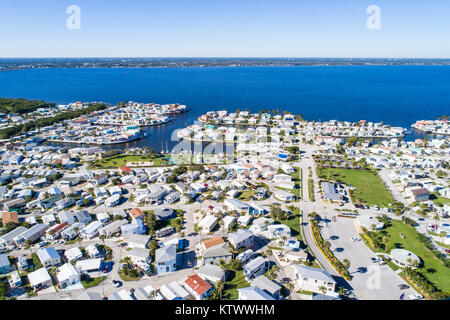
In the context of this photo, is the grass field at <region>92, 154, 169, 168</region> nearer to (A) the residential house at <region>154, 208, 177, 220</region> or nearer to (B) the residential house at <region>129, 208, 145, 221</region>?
(B) the residential house at <region>129, 208, 145, 221</region>

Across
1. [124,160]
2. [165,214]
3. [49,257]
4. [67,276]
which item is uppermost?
[124,160]

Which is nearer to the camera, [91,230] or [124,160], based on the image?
[91,230]

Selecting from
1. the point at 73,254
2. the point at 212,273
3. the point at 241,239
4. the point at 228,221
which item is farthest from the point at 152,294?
the point at 228,221

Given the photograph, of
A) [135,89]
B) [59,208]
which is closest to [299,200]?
[59,208]

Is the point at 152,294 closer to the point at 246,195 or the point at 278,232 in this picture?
the point at 278,232

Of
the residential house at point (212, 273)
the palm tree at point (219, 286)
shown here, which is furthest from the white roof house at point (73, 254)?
the palm tree at point (219, 286)

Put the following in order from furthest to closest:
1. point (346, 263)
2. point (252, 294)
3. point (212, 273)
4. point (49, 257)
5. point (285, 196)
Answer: point (285, 196) → point (49, 257) → point (346, 263) → point (212, 273) → point (252, 294)
